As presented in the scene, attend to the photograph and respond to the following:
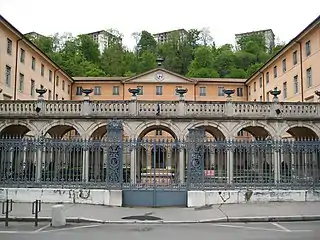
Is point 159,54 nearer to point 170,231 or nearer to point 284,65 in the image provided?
point 284,65

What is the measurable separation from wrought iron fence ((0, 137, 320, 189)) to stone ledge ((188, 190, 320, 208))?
36cm

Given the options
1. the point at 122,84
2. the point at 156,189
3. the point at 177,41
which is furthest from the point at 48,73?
the point at 177,41

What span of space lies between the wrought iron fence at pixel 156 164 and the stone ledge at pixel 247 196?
0.36 meters

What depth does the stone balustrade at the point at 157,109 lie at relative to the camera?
84.0 ft

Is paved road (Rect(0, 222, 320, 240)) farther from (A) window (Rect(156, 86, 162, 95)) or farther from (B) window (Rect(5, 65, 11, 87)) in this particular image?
(A) window (Rect(156, 86, 162, 95))

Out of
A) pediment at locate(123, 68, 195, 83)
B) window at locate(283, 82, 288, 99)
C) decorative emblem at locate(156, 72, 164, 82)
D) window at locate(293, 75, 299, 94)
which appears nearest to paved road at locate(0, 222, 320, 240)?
window at locate(293, 75, 299, 94)

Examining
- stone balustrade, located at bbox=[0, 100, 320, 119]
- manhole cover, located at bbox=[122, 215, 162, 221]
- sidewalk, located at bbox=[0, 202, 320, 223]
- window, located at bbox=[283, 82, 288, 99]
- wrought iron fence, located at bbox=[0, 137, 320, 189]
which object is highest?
window, located at bbox=[283, 82, 288, 99]

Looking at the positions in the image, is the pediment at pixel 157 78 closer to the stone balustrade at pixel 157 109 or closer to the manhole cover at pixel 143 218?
the stone balustrade at pixel 157 109

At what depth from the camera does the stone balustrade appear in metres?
25.6

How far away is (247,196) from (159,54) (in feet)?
247

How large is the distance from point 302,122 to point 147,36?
7222 cm

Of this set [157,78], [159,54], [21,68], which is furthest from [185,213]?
[159,54]

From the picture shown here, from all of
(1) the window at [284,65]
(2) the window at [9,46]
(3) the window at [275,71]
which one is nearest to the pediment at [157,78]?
(3) the window at [275,71]

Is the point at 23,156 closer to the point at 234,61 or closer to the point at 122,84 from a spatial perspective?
the point at 122,84
